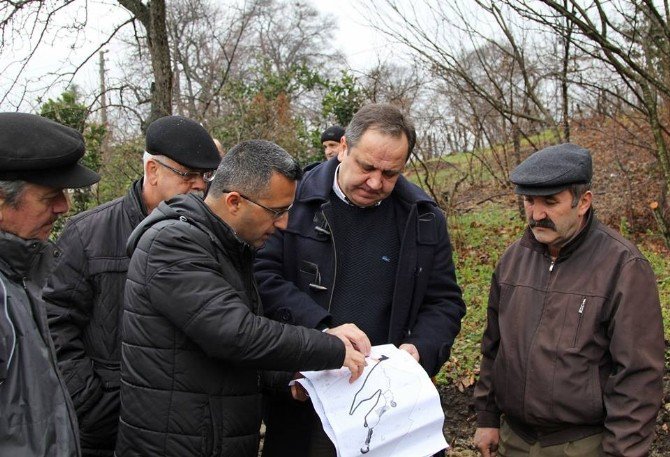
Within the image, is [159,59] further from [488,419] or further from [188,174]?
[488,419]

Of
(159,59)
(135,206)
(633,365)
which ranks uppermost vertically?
(159,59)

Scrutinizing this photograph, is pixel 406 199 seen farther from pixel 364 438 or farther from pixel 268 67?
pixel 268 67

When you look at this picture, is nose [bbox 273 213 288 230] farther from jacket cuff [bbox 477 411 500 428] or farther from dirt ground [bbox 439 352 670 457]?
dirt ground [bbox 439 352 670 457]

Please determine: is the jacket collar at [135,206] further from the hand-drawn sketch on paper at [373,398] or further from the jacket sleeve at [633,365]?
the jacket sleeve at [633,365]

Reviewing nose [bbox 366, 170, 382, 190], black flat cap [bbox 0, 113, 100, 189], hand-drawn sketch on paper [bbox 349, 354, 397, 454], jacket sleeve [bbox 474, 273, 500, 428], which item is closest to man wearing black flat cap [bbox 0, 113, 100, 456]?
black flat cap [bbox 0, 113, 100, 189]

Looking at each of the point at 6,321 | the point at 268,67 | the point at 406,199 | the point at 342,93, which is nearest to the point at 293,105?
the point at 268,67

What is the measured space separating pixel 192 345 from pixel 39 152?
2.45 feet

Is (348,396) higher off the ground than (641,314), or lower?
lower

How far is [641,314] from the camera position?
235 centimetres

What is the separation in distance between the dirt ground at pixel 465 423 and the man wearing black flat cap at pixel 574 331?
6.68 ft

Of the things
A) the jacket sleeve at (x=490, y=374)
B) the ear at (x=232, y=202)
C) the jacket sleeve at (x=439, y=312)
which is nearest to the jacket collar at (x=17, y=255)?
the ear at (x=232, y=202)

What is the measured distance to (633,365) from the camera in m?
2.31

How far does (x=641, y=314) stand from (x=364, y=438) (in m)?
1.14

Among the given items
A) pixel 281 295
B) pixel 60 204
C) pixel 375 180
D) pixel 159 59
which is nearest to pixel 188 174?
pixel 281 295
